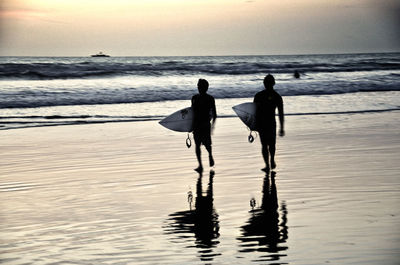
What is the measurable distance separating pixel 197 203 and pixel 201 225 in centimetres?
122

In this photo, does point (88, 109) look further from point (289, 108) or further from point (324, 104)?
point (324, 104)

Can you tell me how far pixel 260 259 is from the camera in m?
5.69

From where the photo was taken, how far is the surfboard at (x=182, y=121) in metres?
12.0

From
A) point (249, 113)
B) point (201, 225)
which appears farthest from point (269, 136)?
point (201, 225)

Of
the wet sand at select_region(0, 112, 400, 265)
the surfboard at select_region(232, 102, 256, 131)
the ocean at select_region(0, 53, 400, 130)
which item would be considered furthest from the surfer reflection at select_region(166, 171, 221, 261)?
the ocean at select_region(0, 53, 400, 130)

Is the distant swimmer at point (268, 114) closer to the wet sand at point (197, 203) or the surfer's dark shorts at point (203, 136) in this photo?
the wet sand at point (197, 203)

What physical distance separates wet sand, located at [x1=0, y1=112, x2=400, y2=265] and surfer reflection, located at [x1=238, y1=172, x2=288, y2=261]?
0.01 m

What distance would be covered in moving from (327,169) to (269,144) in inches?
41.6

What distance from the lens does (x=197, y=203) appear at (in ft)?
27.1

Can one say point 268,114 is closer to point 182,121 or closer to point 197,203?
point 182,121

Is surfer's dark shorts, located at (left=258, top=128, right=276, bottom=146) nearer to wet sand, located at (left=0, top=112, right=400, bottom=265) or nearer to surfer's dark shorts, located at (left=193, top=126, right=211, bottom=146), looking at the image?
wet sand, located at (left=0, top=112, right=400, bottom=265)

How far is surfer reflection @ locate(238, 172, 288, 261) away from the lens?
6.02 metres

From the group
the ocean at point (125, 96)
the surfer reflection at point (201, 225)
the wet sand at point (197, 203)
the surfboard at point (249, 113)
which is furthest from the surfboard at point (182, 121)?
the ocean at point (125, 96)

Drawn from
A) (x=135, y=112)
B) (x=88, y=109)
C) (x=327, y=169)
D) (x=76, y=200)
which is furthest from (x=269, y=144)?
(x=88, y=109)
